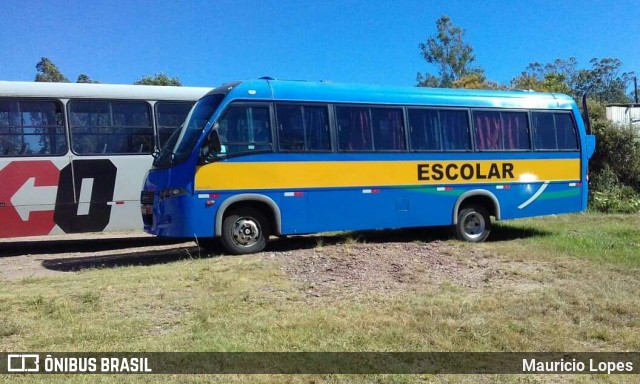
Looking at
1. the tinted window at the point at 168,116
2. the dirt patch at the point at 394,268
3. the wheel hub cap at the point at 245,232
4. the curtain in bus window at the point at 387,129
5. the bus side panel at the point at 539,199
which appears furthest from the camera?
the tinted window at the point at 168,116

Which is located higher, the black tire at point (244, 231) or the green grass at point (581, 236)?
the black tire at point (244, 231)

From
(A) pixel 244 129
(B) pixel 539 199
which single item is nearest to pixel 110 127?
(A) pixel 244 129

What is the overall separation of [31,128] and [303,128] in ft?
17.2

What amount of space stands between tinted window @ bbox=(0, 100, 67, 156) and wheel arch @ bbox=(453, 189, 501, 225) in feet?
25.1

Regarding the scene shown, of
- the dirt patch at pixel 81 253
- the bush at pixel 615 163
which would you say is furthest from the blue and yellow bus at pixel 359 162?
the bush at pixel 615 163

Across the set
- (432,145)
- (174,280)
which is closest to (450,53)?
(432,145)

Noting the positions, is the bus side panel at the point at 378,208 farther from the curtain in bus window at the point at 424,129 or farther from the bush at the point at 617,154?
the bush at the point at 617,154

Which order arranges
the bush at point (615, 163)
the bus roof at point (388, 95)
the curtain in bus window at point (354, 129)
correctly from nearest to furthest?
the bus roof at point (388, 95)
the curtain in bus window at point (354, 129)
the bush at point (615, 163)

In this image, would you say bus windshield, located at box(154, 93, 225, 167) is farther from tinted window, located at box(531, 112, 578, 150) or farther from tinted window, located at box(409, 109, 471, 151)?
tinted window, located at box(531, 112, 578, 150)

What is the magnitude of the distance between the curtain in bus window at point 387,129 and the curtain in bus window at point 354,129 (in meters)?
0.14

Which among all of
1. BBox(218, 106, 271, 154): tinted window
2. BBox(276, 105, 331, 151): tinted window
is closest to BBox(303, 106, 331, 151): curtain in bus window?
BBox(276, 105, 331, 151): tinted window

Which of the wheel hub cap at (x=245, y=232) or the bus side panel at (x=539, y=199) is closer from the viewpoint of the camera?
the wheel hub cap at (x=245, y=232)

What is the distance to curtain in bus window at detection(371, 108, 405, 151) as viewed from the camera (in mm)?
10117

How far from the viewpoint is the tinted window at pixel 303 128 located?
938cm
